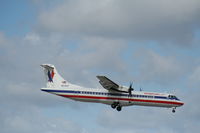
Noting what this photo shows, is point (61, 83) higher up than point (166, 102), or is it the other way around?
point (61, 83)

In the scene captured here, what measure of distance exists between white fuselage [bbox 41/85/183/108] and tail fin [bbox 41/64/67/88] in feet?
7.30

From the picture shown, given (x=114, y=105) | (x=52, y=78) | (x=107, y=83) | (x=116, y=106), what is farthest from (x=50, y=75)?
(x=116, y=106)

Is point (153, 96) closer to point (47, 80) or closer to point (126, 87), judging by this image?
point (126, 87)

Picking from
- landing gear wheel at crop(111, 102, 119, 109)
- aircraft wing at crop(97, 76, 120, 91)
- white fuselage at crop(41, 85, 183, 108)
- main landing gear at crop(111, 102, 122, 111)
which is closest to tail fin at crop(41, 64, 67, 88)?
white fuselage at crop(41, 85, 183, 108)

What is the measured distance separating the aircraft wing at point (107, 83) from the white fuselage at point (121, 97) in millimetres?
801

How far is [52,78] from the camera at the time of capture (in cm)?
5278

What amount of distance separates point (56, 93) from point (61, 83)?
6.70 feet

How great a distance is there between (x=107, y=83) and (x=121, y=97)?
11.7ft

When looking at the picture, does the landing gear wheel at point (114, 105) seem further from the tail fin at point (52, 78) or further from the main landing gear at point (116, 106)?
the tail fin at point (52, 78)

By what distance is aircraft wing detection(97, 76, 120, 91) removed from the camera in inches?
1875

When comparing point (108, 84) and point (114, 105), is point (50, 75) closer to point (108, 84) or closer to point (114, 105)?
point (108, 84)

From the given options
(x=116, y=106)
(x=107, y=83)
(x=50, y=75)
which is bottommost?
(x=116, y=106)

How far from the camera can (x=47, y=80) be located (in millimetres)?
52812

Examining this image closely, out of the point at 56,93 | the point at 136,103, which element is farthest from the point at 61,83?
the point at 136,103
